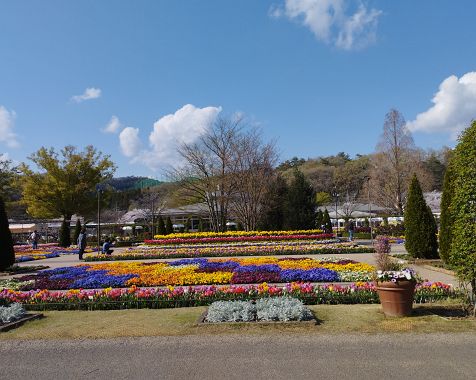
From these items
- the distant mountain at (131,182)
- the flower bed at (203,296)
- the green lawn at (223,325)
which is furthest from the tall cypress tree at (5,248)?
the distant mountain at (131,182)

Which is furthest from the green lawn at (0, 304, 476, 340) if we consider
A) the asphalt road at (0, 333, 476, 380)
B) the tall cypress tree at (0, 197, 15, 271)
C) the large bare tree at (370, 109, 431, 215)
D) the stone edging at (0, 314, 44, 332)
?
the large bare tree at (370, 109, 431, 215)

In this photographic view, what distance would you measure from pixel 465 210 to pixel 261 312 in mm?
3628

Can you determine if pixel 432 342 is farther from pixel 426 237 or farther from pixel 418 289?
pixel 426 237

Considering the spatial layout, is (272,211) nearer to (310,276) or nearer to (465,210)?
(310,276)

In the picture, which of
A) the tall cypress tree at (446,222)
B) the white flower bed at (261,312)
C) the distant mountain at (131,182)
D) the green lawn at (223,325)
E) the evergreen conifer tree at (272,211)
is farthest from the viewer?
the distant mountain at (131,182)

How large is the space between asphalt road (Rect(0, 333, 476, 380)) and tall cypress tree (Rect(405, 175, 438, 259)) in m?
11.1

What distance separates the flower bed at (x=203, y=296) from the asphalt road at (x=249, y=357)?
2.31 metres

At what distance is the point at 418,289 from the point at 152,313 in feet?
17.6

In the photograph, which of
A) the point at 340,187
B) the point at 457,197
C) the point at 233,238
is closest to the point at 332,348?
the point at 457,197

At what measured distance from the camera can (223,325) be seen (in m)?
6.66

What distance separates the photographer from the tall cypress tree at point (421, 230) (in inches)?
641

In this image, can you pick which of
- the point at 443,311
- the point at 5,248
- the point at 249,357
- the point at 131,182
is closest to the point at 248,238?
the point at 5,248

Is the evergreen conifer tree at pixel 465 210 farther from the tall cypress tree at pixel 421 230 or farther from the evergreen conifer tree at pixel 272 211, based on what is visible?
the evergreen conifer tree at pixel 272 211

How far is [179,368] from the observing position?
4.95m
